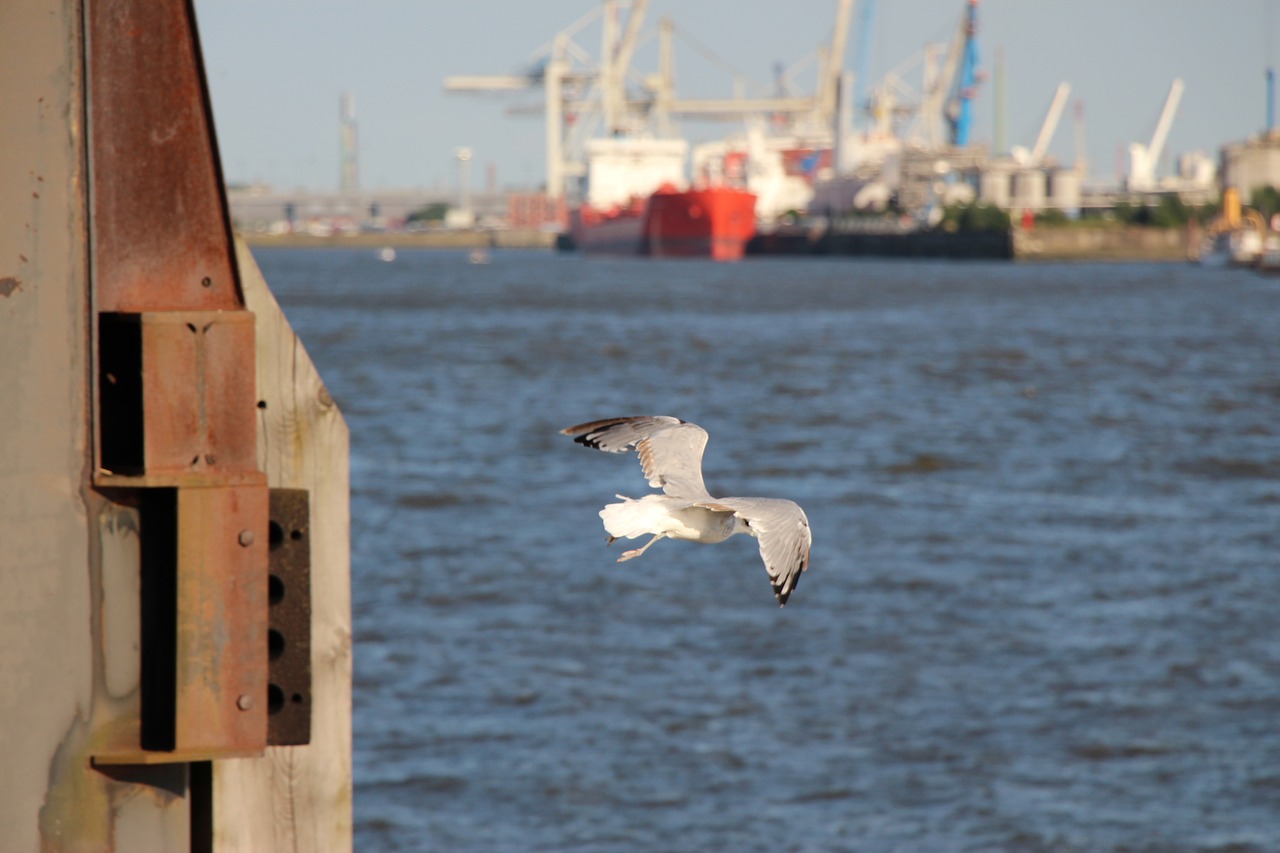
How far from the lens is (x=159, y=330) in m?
2.06

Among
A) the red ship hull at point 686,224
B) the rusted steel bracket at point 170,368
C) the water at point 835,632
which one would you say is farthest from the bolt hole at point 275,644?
the red ship hull at point 686,224

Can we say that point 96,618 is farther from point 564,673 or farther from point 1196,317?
point 1196,317

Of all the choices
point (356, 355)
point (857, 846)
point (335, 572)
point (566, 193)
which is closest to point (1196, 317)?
point (356, 355)

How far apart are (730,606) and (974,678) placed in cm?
221

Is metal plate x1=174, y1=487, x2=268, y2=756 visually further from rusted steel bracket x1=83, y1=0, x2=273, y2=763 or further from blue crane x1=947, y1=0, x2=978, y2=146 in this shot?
blue crane x1=947, y1=0, x2=978, y2=146

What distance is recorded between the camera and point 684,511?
3.55 metres

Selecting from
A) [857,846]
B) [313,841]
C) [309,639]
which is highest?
[309,639]

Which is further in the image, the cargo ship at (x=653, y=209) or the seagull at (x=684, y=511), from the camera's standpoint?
the cargo ship at (x=653, y=209)

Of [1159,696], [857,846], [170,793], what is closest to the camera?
[170,793]

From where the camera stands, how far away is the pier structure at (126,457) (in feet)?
6.49

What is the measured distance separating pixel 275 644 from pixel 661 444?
186 cm

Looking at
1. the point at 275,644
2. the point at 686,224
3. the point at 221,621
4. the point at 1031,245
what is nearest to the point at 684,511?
the point at 275,644

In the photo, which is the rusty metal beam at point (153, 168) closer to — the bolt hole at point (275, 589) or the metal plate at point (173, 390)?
the metal plate at point (173, 390)

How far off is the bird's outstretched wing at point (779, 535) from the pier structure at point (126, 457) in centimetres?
118
